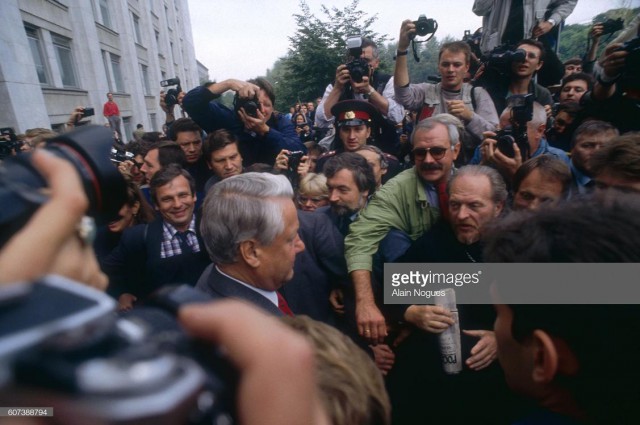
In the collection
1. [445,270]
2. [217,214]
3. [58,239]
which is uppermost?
[58,239]

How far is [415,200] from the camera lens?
2.42 m

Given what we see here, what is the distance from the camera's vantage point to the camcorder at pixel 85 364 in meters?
0.32

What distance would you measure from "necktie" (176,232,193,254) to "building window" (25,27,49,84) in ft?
40.2

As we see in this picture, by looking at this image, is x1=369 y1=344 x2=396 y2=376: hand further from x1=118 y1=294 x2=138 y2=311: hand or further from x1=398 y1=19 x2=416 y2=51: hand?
x1=398 y1=19 x2=416 y2=51: hand

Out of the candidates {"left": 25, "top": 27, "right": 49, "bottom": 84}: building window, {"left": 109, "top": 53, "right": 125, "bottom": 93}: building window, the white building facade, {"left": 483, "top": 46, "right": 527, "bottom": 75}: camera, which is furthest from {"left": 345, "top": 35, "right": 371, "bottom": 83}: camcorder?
{"left": 109, "top": 53, "right": 125, "bottom": 93}: building window

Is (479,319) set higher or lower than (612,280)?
lower

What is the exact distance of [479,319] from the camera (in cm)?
184

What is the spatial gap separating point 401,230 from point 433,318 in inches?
29.9

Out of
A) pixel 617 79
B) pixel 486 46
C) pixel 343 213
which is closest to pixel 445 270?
pixel 343 213

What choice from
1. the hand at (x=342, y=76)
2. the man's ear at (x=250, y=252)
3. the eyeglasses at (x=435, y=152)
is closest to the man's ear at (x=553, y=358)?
the man's ear at (x=250, y=252)

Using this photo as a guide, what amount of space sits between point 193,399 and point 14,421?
233mm

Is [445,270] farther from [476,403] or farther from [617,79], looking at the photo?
[617,79]

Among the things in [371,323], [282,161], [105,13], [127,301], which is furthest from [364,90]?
[105,13]

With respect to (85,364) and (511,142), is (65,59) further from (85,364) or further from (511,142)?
(85,364)
